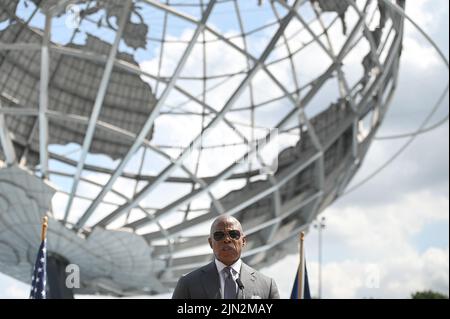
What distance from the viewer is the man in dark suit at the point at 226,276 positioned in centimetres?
244

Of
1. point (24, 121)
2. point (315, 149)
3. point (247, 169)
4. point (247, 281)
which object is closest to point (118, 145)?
point (24, 121)

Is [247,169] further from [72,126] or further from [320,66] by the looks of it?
[72,126]

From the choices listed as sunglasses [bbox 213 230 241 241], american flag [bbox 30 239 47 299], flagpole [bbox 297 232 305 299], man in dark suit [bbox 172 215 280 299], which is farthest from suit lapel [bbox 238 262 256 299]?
american flag [bbox 30 239 47 299]

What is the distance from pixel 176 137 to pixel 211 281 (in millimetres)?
24226

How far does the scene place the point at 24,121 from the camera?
27.5 m

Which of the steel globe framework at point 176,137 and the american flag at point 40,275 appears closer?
the american flag at point 40,275

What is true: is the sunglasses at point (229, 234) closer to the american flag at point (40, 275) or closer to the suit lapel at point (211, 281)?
the suit lapel at point (211, 281)

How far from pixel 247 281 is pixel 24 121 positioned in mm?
26248

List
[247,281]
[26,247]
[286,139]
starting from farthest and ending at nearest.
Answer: [286,139]
[26,247]
[247,281]

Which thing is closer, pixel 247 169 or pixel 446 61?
pixel 446 61

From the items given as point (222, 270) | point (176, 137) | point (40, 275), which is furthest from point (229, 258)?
point (176, 137)

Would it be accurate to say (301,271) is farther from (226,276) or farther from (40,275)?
(226,276)

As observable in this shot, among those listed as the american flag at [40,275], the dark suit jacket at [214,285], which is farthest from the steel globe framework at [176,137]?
the dark suit jacket at [214,285]
